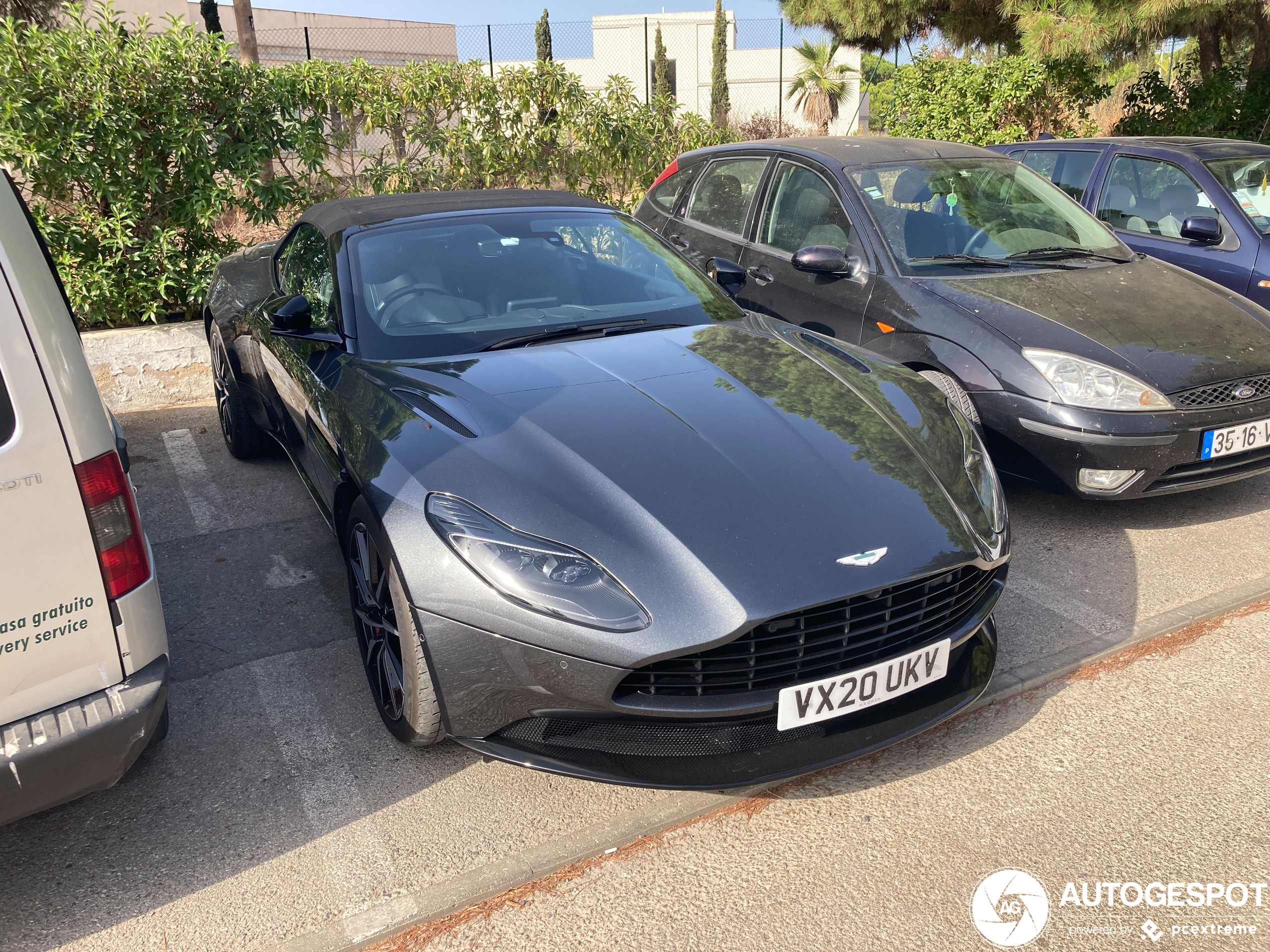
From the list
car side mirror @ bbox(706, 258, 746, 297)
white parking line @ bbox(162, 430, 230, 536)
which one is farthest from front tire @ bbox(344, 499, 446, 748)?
car side mirror @ bbox(706, 258, 746, 297)

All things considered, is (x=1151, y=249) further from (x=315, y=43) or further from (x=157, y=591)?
(x=315, y=43)

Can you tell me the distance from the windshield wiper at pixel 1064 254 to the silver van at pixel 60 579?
13.7 feet

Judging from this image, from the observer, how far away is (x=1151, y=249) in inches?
244

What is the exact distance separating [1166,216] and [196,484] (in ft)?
20.2

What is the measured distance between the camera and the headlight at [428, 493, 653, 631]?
2.16 meters

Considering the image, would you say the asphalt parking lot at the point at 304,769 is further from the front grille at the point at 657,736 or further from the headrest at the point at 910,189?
the headrest at the point at 910,189

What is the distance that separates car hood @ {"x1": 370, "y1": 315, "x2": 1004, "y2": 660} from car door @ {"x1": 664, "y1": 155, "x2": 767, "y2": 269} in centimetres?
247

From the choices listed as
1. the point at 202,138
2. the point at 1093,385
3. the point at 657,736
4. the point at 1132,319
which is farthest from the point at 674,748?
the point at 202,138

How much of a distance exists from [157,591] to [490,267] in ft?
5.87

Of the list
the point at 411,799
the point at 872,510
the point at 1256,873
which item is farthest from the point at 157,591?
the point at 1256,873

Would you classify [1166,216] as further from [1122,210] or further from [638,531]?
[638,531]

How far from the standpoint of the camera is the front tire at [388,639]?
7.93 ft

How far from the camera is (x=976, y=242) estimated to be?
15.7 feet

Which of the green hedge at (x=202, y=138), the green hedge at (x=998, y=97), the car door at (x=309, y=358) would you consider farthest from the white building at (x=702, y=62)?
the car door at (x=309, y=358)
